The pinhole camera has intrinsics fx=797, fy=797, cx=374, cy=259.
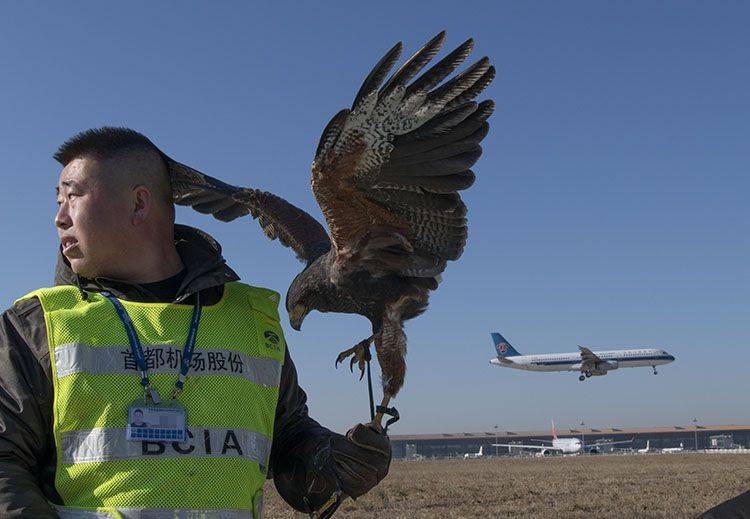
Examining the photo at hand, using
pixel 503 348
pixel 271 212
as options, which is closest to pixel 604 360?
pixel 503 348

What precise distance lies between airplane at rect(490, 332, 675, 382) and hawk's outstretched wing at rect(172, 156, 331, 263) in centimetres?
7050

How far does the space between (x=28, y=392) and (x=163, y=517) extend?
0.50 metres

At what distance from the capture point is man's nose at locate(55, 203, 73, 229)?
2451 mm

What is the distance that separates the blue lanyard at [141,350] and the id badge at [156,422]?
0.09ft

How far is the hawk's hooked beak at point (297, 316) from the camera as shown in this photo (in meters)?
3.95

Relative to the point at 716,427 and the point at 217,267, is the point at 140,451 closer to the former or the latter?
the point at 217,267

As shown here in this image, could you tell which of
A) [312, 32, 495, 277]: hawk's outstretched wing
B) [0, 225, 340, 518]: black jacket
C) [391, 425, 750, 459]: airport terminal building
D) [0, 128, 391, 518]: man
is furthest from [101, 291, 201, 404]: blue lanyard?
[391, 425, 750, 459]: airport terminal building

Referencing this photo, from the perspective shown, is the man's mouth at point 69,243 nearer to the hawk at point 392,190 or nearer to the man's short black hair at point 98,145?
the man's short black hair at point 98,145

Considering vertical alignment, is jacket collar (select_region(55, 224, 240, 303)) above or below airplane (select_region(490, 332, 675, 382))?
below

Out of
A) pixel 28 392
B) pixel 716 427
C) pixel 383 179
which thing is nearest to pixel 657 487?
pixel 383 179

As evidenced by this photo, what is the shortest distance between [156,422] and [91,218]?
2.19 feet

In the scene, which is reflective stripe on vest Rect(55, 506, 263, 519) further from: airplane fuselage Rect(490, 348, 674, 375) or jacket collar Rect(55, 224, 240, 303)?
airplane fuselage Rect(490, 348, 674, 375)

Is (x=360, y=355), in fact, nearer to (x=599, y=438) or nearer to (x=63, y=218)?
(x=63, y=218)

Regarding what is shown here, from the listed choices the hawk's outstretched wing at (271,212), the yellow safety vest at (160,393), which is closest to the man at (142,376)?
the yellow safety vest at (160,393)
